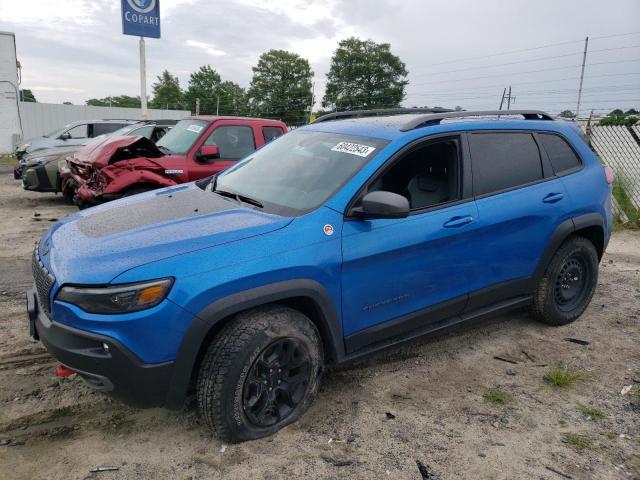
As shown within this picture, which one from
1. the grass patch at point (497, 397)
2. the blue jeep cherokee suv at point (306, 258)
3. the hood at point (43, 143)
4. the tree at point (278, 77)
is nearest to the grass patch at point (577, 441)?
the grass patch at point (497, 397)

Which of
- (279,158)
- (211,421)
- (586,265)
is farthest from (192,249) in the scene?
(586,265)

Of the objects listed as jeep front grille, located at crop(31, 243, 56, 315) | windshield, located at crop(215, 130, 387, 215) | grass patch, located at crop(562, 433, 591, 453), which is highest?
windshield, located at crop(215, 130, 387, 215)

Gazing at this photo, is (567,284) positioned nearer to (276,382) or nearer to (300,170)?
(300,170)

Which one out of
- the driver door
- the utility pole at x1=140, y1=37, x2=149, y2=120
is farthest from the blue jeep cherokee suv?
the utility pole at x1=140, y1=37, x2=149, y2=120

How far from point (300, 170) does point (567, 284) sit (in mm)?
2613

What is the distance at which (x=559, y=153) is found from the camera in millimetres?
4082

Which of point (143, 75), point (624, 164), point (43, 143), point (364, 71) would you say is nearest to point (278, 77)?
point (364, 71)

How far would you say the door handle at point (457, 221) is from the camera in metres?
3.25

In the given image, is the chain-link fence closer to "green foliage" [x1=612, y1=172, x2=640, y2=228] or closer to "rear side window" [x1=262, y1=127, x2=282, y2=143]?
"green foliage" [x1=612, y1=172, x2=640, y2=228]

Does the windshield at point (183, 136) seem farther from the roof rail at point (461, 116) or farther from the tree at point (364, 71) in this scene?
the tree at point (364, 71)

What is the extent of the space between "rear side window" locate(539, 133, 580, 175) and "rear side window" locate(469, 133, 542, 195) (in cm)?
15

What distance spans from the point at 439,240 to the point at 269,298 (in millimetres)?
1245

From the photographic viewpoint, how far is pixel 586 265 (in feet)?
14.3

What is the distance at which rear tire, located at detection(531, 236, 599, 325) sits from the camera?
410cm
